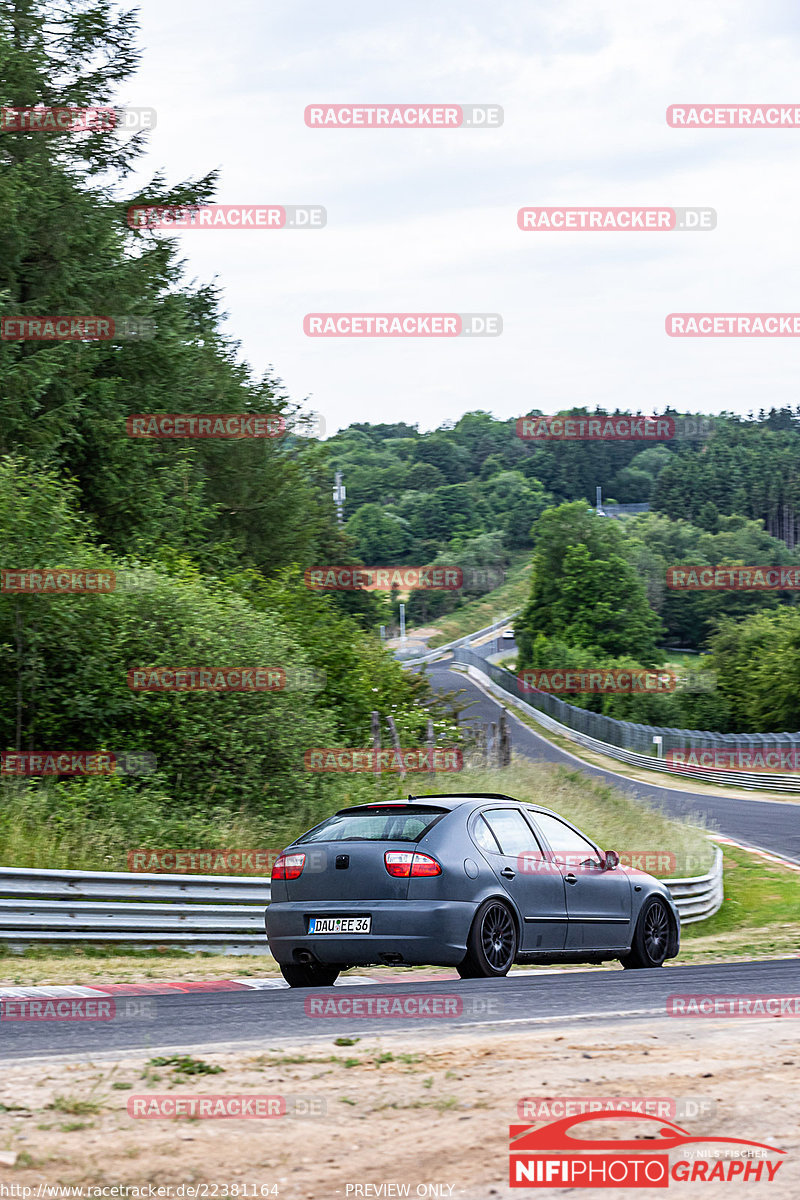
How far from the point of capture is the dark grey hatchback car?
8.73 metres

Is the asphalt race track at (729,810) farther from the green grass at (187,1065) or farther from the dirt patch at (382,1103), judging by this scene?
the green grass at (187,1065)

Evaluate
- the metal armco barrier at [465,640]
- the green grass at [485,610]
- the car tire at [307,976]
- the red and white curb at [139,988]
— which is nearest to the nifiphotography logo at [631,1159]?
the red and white curb at [139,988]

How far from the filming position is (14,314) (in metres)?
25.0

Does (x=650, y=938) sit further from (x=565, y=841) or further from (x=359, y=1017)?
(x=359, y=1017)

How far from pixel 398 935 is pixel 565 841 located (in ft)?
6.68

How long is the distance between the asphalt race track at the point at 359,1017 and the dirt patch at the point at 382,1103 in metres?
0.36

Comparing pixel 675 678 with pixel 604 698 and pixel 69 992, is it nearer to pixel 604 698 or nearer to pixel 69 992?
pixel 604 698

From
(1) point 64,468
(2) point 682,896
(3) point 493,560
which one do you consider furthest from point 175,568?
(3) point 493,560

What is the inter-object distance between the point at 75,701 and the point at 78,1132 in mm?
12981

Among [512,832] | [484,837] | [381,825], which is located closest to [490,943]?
[484,837]

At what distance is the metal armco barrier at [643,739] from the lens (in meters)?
52.6

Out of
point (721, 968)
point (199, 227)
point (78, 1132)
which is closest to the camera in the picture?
point (78, 1132)

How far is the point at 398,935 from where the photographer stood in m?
8.67

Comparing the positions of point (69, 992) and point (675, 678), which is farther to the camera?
point (675, 678)
